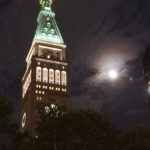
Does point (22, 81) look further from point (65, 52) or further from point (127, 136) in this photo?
point (127, 136)


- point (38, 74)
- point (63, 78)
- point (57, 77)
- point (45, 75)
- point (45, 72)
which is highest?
point (45, 72)

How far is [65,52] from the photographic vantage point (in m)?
157

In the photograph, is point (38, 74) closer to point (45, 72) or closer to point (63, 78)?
point (45, 72)

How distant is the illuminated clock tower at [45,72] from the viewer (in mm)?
139125

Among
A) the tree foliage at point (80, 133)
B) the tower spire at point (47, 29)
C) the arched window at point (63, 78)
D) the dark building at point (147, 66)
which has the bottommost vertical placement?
the tree foliage at point (80, 133)

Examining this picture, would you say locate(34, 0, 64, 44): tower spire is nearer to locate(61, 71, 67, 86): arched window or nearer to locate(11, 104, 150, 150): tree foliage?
locate(61, 71, 67, 86): arched window

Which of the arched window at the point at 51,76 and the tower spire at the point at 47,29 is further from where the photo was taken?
A: the tower spire at the point at 47,29

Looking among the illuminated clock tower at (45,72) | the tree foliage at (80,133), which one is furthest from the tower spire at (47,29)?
the tree foliage at (80,133)

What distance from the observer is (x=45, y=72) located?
14712 cm

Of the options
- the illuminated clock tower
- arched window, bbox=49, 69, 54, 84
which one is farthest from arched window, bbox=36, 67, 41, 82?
arched window, bbox=49, 69, 54, 84

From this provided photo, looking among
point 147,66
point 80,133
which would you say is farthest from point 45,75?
point 80,133

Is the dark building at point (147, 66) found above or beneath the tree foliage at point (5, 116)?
above

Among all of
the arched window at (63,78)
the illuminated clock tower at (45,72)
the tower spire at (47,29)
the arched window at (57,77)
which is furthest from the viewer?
the tower spire at (47,29)

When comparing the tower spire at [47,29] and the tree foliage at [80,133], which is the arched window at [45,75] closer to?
the tower spire at [47,29]
